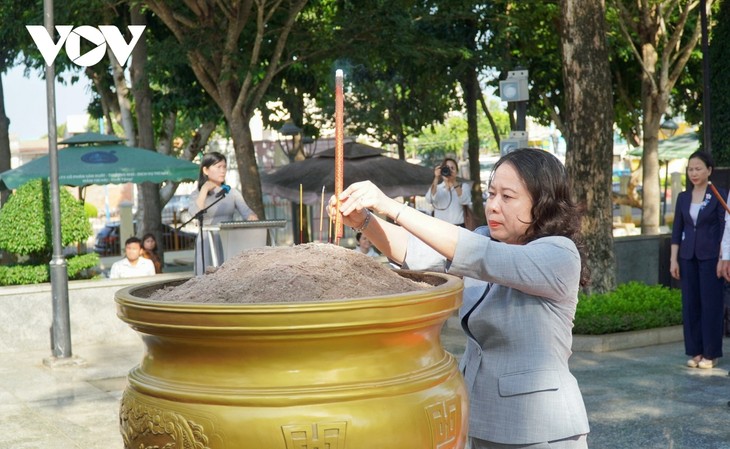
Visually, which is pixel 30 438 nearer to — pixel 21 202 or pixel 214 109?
pixel 21 202

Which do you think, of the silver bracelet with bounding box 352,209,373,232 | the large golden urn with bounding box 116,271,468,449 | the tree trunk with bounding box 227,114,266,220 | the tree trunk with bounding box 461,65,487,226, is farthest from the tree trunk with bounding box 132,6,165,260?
the large golden urn with bounding box 116,271,468,449

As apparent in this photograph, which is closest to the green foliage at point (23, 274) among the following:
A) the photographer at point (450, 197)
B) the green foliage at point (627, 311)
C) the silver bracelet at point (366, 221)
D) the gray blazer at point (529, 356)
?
the photographer at point (450, 197)

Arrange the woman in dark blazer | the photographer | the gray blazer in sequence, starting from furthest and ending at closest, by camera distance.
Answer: the photographer < the woman in dark blazer < the gray blazer

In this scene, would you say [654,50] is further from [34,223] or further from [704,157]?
[34,223]

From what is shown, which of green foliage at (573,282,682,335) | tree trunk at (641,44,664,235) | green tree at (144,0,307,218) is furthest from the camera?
tree trunk at (641,44,664,235)

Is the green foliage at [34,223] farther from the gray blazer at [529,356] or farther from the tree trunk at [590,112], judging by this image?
the gray blazer at [529,356]

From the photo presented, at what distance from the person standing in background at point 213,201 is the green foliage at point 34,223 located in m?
2.34

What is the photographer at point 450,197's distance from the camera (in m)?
13.6

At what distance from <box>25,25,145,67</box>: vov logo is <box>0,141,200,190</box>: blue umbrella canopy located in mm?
4289

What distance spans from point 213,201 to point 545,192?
5.95 metres

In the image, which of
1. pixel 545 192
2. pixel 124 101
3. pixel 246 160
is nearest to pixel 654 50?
pixel 246 160

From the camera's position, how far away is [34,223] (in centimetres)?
1051

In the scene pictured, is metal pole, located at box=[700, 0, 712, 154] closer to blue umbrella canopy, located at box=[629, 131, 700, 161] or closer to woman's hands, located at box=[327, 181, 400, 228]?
woman's hands, located at box=[327, 181, 400, 228]

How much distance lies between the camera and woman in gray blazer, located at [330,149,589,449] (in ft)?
8.90
